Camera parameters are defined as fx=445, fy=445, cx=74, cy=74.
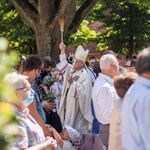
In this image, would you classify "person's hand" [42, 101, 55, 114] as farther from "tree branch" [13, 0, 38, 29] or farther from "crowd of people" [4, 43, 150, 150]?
"tree branch" [13, 0, 38, 29]

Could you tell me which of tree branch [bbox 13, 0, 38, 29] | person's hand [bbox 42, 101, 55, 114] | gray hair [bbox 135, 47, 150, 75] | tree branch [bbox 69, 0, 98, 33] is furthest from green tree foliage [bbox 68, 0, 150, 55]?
gray hair [bbox 135, 47, 150, 75]

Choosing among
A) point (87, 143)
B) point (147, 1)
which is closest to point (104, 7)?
point (147, 1)

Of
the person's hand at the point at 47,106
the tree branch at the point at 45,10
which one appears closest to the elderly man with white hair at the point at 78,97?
the person's hand at the point at 47,106

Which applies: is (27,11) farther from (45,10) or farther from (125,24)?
(125,24)

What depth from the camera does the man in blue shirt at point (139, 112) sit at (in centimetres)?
326

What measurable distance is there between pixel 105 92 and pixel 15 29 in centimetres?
1849

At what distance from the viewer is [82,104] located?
26.4ft

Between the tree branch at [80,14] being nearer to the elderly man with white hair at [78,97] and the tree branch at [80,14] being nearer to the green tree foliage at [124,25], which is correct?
the elderly man with white hair at [78,97]

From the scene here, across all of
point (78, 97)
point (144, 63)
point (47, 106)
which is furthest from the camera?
point (78, 97)

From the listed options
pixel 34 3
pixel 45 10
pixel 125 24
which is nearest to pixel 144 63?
pixel 45 10

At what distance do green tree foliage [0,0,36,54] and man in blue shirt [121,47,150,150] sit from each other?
722 inches

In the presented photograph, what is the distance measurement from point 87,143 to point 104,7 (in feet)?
66.1

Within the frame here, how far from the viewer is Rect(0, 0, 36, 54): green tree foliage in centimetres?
A: 2184

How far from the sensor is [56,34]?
15.9m
